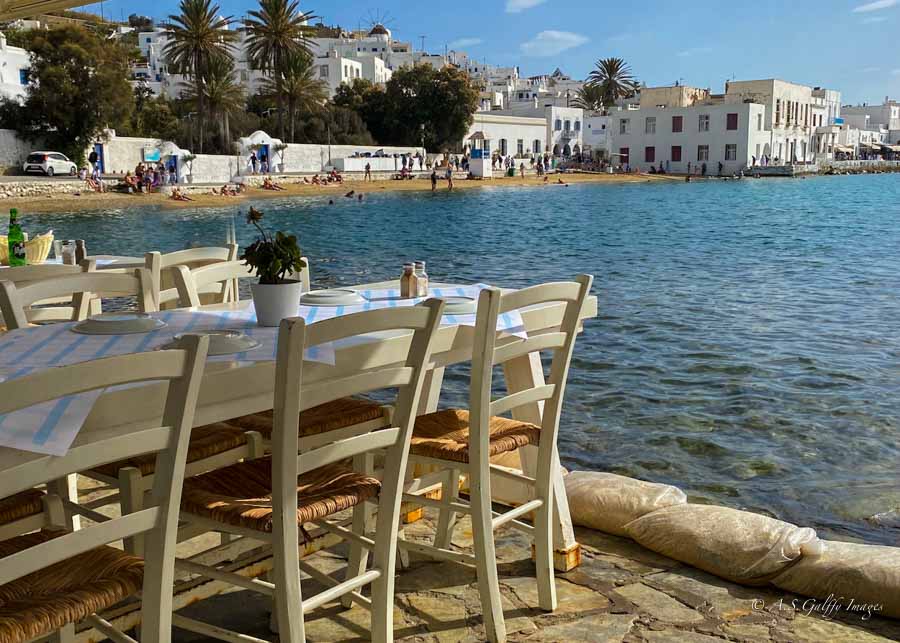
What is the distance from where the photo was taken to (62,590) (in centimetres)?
165

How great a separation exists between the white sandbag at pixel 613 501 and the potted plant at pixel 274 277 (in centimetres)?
145

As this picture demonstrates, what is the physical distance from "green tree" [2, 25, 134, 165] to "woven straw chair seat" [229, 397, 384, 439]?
35.9 metres

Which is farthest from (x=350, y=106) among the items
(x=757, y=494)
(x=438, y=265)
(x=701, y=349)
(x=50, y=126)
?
(x=757, y=494)

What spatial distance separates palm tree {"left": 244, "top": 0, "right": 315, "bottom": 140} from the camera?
49.9 metres

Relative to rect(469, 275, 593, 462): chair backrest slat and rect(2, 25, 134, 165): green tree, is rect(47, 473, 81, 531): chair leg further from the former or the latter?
rect(2, 25, 134, 165): green tree

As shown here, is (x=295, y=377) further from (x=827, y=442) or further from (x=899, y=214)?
(x=899, y=214)

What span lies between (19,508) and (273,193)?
38.0 meters

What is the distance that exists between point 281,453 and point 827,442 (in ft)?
14.6

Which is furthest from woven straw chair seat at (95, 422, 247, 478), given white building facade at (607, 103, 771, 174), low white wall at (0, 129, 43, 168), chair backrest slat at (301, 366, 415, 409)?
white building facade at (607, 103, 771, 174)

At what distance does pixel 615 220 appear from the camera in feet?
96.5

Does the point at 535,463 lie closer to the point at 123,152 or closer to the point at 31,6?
the point at 31,6

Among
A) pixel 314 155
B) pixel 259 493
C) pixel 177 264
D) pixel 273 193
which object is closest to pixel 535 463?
pixel 259 493

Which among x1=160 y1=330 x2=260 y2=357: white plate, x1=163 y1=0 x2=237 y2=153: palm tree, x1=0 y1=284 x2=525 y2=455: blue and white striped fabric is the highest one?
x1=163 y1=0 x2=237 y2=153: palm tree

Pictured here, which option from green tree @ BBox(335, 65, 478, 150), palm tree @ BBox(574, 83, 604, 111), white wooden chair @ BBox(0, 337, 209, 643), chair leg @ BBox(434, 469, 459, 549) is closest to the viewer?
white wooden chair @ BBox(0, 337, 209, 643)
